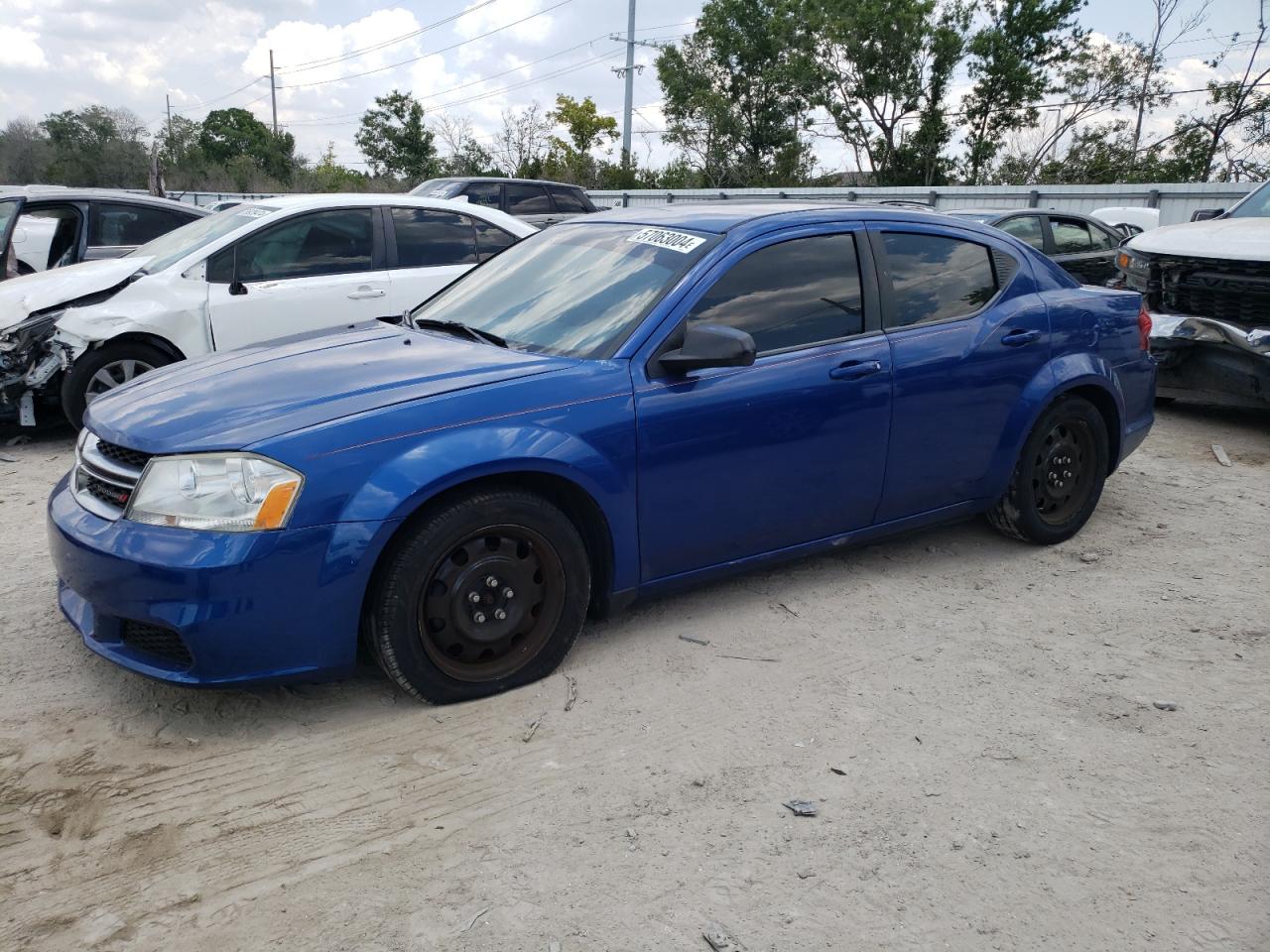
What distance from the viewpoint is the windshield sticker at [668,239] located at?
3.96 m

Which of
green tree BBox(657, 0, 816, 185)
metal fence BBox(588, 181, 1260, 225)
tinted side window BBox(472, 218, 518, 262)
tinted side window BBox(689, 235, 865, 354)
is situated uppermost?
green tree BBox(657, 0, 816, 185)

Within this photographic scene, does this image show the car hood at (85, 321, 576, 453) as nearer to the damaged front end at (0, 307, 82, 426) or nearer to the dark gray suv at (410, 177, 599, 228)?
the damaged front end at (0, 307, 82, 426)

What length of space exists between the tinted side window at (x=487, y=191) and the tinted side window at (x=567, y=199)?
3.27 feet

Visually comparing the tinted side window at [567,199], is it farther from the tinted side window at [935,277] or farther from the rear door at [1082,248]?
the tinted side window at [935,277]

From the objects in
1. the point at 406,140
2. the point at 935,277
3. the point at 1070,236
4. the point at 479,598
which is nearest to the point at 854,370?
the point at 935,277

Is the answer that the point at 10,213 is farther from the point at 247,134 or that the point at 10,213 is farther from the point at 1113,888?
the point at 247,134

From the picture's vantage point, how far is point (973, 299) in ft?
15.0

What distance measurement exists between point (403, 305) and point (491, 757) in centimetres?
472

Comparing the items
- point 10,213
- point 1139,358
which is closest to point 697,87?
point 10,213

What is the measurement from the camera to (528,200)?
16938mm

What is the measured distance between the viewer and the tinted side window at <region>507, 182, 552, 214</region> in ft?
55.0

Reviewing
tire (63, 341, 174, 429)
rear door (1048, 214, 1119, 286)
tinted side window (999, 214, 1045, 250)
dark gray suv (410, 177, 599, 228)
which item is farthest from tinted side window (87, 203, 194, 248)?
rear door (1048, 214, 1119, 286)

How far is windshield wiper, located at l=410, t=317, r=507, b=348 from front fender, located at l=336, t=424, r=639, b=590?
0.69m

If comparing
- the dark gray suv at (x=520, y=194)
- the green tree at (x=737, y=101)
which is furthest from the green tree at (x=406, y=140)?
the dark gray suv at (x=520, y=194)
